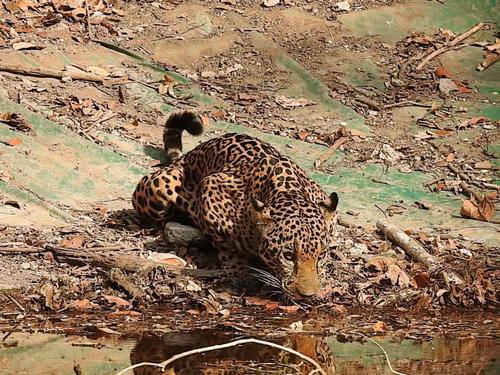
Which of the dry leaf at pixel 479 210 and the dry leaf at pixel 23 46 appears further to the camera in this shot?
the dry leaf at pixel 23 46

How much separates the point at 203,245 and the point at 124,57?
4.97 meters

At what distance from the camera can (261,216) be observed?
8203mm

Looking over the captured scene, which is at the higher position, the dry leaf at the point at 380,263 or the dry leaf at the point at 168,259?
the dry leaf at the point at 380,263

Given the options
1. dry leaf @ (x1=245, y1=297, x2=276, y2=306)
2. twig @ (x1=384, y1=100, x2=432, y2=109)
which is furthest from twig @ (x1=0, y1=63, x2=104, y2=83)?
dry leaf @ (x1=245, y1=297, x2=276, y2=306)

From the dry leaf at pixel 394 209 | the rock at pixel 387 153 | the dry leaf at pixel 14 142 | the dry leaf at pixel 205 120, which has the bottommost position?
the dry leaf at pixel 205 120

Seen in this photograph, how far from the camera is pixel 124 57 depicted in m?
13.6

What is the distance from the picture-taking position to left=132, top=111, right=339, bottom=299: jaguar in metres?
7.95

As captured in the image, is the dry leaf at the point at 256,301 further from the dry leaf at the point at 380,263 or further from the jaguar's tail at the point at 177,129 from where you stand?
the jaguar's tail at the point at 177,129

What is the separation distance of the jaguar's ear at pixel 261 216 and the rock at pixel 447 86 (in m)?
5.99

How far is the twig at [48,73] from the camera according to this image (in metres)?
12.4

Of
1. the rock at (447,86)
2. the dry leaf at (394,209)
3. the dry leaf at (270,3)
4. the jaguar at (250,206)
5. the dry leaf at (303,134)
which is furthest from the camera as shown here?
the dry leaf at (270,3)

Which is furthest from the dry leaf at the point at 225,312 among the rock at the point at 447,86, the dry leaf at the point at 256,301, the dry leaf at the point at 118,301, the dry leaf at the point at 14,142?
the rock at the point at 447,86

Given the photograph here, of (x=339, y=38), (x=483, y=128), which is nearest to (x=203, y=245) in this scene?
(x=483, y=128)

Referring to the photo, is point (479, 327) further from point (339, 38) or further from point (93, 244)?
point (339, 38)
